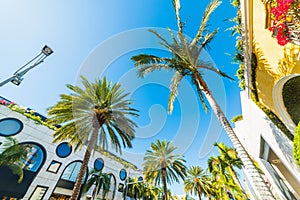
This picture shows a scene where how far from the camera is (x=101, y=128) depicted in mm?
12156

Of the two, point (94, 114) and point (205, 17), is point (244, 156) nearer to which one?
point (205, 17)

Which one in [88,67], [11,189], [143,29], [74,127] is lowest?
[11,189]

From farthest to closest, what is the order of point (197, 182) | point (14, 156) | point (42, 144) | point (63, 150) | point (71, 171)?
point (197, 182) → point (71, 171) → point (63, 150) → point (42, 144) → point (14, 156)

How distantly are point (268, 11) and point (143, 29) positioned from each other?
7.58 meters

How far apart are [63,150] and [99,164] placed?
770 cm

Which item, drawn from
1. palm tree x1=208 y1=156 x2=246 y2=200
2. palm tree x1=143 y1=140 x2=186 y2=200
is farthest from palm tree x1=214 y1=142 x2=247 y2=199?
palm tree x1=143 y1=140 x2=186 y2=200

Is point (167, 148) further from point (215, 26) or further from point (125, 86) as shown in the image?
point (215, 26)

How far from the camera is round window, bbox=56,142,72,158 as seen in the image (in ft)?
58.1

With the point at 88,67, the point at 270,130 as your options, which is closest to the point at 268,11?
the point at 270,130

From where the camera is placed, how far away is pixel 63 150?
1839 centimetres

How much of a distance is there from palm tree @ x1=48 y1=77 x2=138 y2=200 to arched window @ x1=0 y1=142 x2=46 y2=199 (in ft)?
19.5

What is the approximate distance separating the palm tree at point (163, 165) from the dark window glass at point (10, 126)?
51.9 feet

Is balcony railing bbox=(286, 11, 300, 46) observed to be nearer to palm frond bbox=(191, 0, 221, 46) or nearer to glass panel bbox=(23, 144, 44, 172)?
palm frond bbox=(191, 0, 221, 46)

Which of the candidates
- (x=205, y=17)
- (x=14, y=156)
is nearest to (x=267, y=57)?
(x=205, y=17)
